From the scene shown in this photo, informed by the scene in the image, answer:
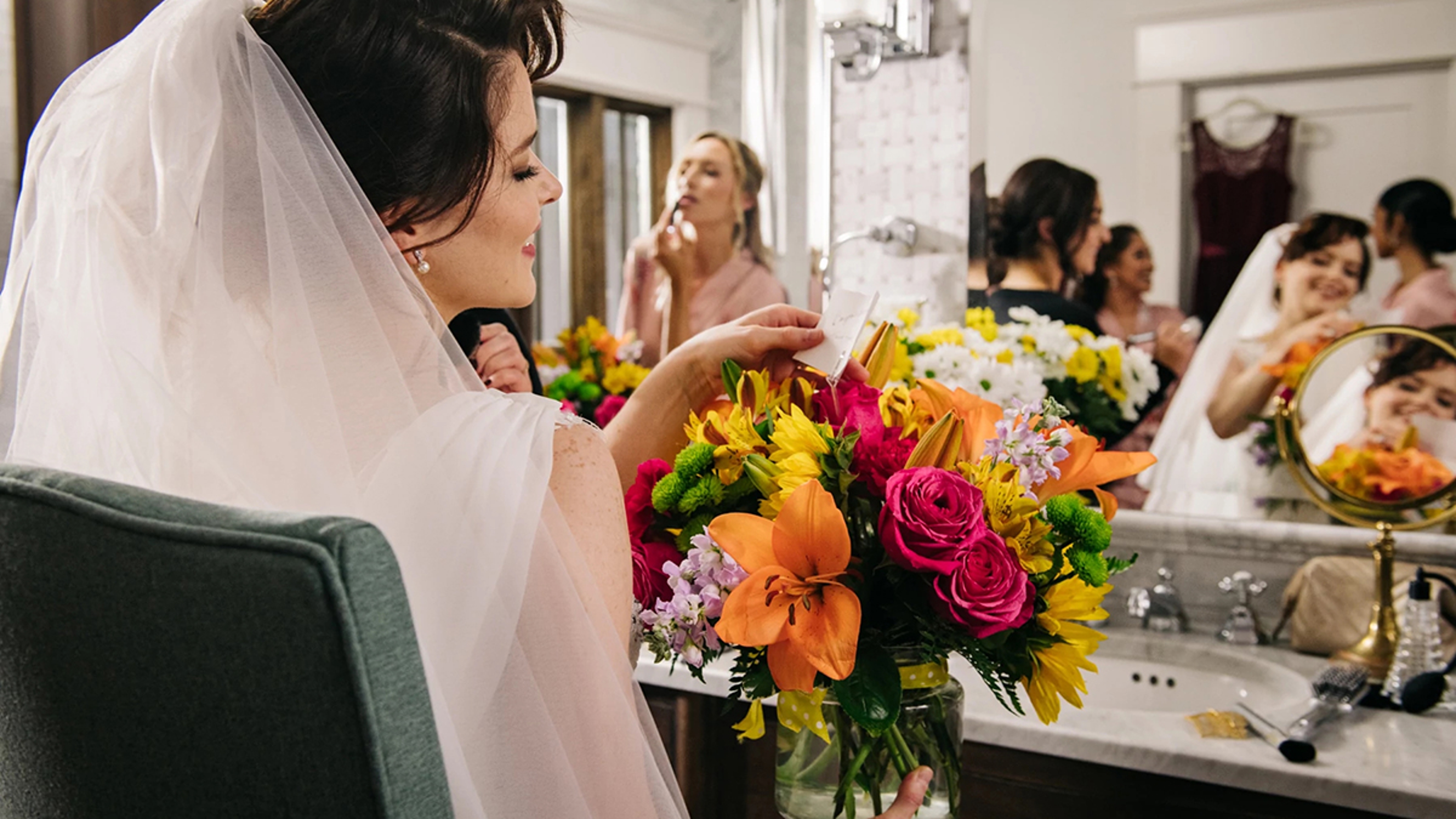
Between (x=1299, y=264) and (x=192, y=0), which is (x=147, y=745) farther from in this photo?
(x=1299, y=264)

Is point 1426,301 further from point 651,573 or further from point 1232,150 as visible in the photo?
point 651,573

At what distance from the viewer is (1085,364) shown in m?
2.01

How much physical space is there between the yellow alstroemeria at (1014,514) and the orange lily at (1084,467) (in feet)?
0.11

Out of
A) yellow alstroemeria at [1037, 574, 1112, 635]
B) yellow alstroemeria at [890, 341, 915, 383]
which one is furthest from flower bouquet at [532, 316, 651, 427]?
yellow alstroemeria at [1037, 574, 1112, 635]

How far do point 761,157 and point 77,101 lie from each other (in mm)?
1542

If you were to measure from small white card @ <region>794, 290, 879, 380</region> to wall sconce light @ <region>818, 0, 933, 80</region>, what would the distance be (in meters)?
1.24

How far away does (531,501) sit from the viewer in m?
0.81

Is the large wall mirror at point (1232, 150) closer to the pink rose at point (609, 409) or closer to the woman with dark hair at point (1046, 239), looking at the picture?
the woman with dark hair at point (1046, 239)

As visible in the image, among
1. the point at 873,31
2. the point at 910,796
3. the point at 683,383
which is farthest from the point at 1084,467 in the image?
the point at 873,31

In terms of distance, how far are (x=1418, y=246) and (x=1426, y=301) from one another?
0.09 meters

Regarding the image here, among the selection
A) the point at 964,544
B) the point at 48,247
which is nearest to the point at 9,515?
the point at 48,247

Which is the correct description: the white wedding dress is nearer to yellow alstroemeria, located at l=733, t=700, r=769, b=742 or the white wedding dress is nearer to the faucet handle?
yellow alstroemeria, located at l=733, t=700, r=769, b=742

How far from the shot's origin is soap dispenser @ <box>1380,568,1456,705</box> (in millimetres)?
1604

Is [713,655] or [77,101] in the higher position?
[77,101]
